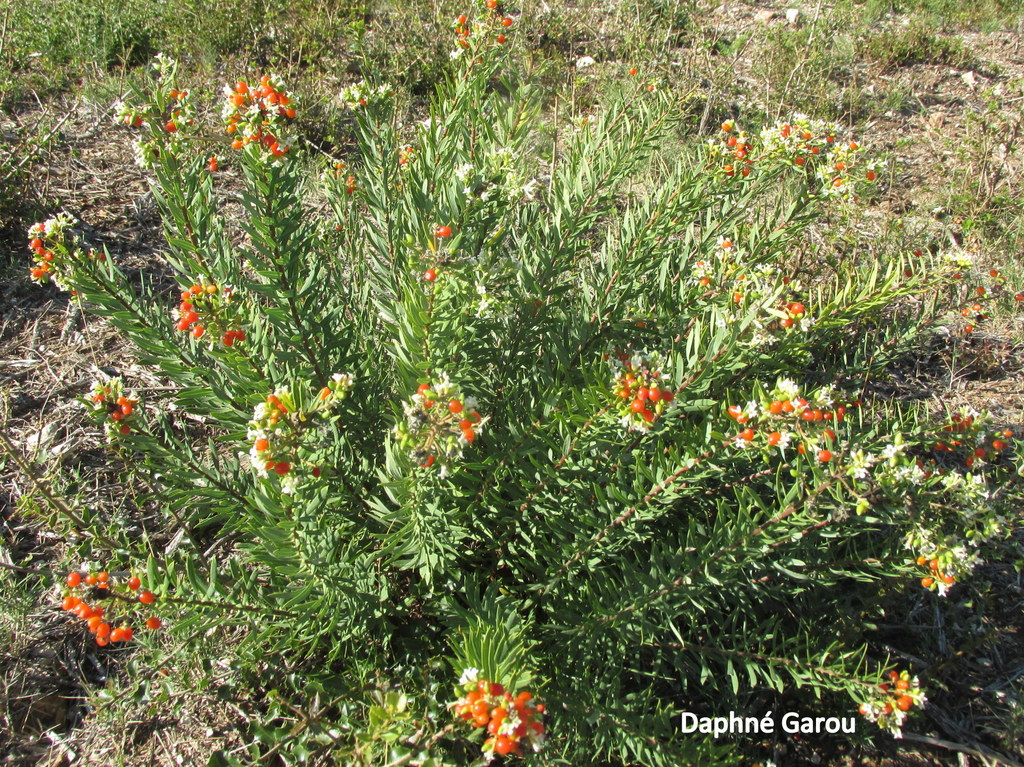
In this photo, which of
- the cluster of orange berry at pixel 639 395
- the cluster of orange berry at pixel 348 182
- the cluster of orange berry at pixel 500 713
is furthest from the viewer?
the cluster of orange berry at pixel 348 182

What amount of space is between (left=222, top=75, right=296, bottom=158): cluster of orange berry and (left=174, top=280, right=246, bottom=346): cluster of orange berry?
0.47 m

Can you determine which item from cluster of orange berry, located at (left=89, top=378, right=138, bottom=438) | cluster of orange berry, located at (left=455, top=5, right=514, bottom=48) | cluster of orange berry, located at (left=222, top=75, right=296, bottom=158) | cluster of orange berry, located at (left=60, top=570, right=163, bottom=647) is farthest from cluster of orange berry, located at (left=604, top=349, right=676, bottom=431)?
cluster of orange berry, located at (left=89, top=378, right=138, bottom=438)

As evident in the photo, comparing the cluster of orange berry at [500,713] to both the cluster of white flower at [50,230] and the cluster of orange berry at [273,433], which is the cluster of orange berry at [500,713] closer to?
the cluster of orange berry at [273,433]

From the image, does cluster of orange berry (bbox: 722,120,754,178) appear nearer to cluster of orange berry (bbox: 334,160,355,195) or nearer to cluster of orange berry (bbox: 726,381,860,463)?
cluster of orange berry (bbox: 726,381,860,463)

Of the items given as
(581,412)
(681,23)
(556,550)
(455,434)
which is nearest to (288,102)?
(455,434)

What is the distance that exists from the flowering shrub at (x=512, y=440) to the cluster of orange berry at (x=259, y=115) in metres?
0.01

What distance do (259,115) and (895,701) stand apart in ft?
9.08

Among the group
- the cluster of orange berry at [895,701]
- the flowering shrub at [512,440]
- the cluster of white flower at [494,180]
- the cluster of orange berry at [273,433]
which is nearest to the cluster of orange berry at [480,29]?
the flowering shrub at [512,440]

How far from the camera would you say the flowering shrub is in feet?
6.43

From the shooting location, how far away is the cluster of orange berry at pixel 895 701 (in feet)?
6.89

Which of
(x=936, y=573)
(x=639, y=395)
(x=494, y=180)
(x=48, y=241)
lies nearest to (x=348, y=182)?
(x=494, y=180)

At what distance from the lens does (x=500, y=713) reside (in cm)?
150

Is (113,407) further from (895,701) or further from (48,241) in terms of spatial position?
(895,701)

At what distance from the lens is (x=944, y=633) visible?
3221mm
